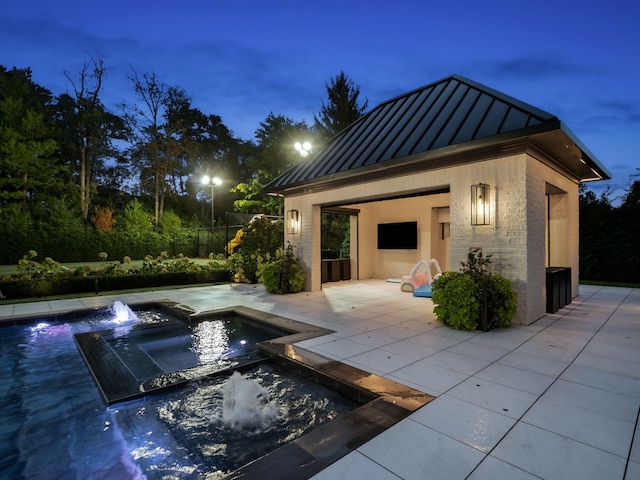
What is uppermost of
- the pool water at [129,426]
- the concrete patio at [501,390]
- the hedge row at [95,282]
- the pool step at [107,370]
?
the hedge row at [95,282]

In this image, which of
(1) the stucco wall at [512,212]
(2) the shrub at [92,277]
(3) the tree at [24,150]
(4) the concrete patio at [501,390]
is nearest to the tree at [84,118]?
(3) the tree at [24,150]

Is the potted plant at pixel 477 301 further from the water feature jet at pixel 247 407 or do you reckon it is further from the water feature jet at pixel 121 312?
the water feature jet at pixel 121 312

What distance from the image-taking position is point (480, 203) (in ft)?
18.5

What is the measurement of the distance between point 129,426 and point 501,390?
325 centimetres

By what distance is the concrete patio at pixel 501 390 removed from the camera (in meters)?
2.00

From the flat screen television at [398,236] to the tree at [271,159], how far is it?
784 cm

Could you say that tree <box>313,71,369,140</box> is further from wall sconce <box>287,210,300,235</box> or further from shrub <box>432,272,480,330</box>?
shrub <box>432,272,480,330</box>

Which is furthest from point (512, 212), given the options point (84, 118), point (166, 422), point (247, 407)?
point (84, 118)

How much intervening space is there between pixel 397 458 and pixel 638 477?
1.33m

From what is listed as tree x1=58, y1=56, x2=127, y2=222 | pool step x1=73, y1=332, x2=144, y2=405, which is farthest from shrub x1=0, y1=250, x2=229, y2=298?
tree x1=58, y1=56, x2=127, y2=222

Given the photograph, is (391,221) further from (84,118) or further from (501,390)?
(84,118)

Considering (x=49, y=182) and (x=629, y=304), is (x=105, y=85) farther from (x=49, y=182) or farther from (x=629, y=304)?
(x=629, y=304)

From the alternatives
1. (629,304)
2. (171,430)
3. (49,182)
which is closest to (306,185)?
(171,430)

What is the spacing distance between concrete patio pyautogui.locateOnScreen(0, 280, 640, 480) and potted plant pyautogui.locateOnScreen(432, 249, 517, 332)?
0.22 meters
